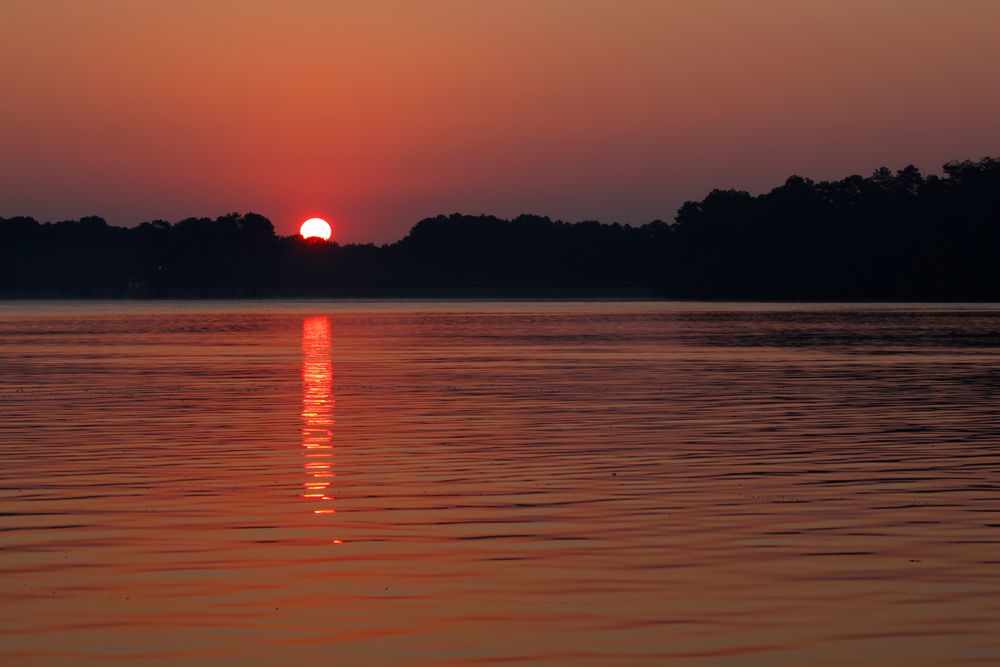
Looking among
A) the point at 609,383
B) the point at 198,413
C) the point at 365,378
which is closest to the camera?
the point at 198,413

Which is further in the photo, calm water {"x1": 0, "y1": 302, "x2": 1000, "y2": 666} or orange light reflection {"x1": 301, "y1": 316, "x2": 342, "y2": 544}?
orange light reflection {"x1": 301, "y1": 316, "x2": 342, "y2": 544}

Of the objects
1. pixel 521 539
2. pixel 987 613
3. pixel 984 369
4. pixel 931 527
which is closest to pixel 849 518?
pixel 931 527

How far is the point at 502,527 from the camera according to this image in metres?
20.8

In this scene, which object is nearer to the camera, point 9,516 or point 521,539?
point 521,539

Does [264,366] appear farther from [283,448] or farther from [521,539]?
[521,539]

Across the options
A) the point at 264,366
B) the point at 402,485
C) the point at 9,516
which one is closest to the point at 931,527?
the point at 402,485

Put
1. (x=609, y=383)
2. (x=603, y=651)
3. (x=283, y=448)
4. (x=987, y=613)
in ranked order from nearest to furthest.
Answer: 1. (x=603, y=651)
2. (x=987, y=613)
3. (x=283, y=448)
4. (x=609, y=383)

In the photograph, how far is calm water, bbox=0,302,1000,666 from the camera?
14625mm

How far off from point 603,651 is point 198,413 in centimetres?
2729

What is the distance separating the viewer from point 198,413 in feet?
132

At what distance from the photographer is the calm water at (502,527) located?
14625 millimetres

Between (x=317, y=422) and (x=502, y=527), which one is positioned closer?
(x=502, y=527)

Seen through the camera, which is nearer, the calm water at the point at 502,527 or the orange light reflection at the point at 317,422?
the calm water at the point at 502,527

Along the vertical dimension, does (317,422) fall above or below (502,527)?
below
